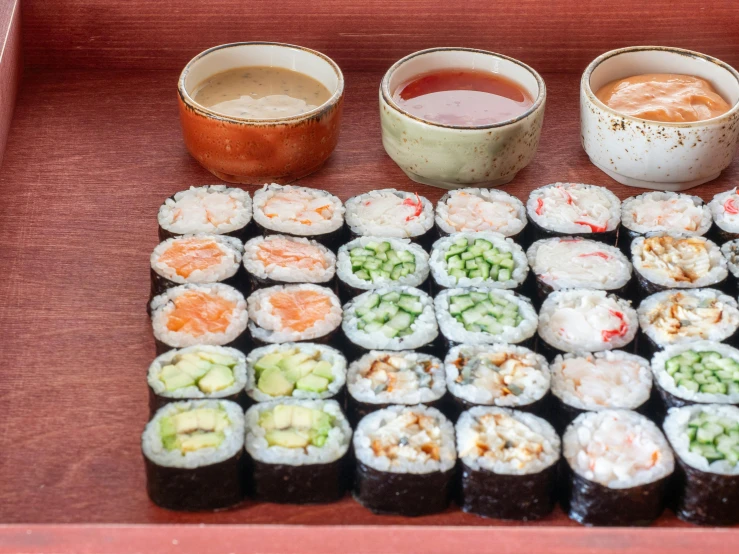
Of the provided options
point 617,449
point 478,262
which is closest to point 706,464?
point 617,449

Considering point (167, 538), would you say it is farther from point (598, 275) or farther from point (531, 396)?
point (598, 275)

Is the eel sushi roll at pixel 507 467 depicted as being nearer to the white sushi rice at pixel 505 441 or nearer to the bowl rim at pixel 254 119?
the white sushi rice at pixel 505 441

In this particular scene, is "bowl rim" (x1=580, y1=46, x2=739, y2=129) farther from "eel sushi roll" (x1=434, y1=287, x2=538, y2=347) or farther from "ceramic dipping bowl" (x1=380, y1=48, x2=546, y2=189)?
"eel sushi roll" (x1=434, y1=287, x2=538, y2=347)

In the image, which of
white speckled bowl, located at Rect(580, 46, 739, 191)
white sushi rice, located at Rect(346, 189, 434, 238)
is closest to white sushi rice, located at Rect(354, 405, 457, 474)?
white sushi rice, located at Rect(346, 189, 434, 238)

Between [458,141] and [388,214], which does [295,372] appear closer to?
[388,214]

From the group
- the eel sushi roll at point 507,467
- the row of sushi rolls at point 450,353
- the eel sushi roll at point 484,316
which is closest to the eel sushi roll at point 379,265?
the row of sushi rolls at point 450,353

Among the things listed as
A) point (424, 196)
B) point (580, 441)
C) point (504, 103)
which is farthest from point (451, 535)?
point (504, 103)
